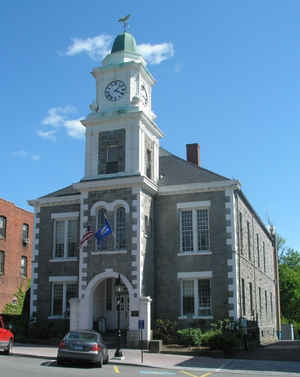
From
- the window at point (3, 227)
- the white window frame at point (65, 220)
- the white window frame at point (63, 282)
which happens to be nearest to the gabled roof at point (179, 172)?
the white window frame at point (65, 220)

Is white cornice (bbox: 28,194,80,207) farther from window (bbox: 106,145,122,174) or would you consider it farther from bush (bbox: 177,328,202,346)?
bush (bbox: 177,328,202,346)

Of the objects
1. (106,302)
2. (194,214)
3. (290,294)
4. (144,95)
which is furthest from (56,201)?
(290,294)

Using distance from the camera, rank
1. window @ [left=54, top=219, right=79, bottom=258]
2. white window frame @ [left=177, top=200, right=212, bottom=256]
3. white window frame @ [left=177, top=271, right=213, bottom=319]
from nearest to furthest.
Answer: white window frame @ [left=177, top=271, right=213, bottom=319] → white window frame @ [left=177, top=200, right=212, bottom=256] → window @ [left=54, top=219, right=79, bottom=258]

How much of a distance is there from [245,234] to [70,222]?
11.2 meters

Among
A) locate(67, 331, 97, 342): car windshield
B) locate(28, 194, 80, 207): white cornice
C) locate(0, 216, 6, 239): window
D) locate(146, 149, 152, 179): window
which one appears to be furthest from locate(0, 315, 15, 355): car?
locate(0, 216, 6, 239): window

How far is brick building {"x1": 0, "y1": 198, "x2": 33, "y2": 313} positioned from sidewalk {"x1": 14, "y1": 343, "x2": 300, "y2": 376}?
24095mm

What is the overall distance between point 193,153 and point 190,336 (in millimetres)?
14483

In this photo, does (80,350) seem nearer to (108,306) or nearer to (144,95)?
(108,306)

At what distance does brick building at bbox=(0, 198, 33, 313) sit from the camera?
47094 mm

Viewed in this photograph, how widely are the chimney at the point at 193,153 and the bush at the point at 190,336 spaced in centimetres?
1351

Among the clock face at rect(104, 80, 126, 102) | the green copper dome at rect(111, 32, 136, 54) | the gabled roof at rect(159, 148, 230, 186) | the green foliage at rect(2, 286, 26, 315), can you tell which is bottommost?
the green foliage at rect(2, 286, 26, 315)

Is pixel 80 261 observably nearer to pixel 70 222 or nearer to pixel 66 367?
pixel 70 222

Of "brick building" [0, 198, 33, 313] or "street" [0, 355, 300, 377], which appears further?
"brick building" [0, 198, 33, 313]

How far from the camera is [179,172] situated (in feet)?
106
